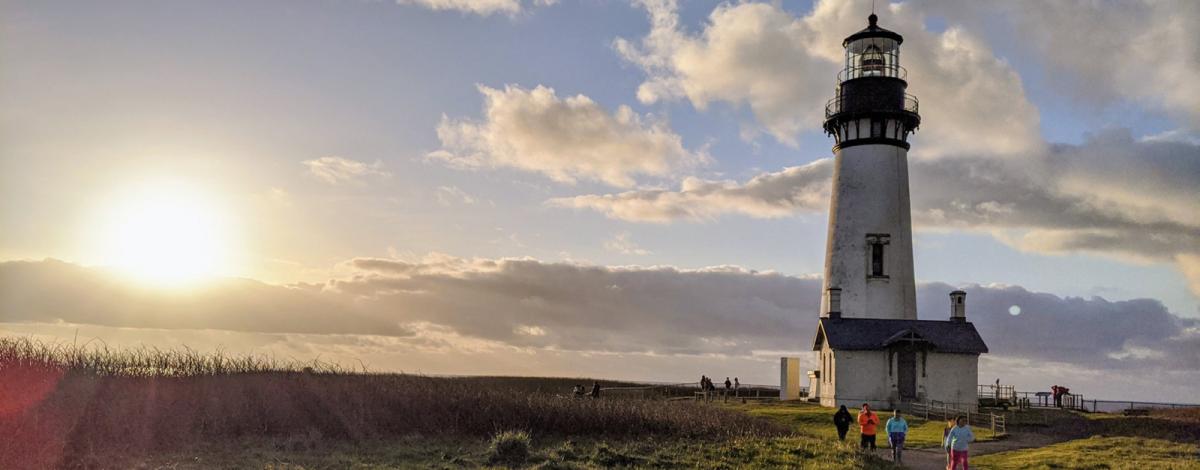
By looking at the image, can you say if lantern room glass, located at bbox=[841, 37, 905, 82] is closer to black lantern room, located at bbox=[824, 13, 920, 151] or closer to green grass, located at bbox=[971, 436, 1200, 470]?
black lantern room, located at bbox=[824, 13, 920, 151]

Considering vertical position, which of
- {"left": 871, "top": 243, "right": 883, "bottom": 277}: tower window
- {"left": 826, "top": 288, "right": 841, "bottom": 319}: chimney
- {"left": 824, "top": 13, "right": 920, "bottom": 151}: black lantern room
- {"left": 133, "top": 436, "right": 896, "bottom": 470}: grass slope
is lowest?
{"left": 133, "top": 436, "right": 896, "bottom": 470}: grass slope

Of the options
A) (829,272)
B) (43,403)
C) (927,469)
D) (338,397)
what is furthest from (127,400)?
(829,272)

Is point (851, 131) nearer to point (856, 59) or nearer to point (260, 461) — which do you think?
point (856, 59)

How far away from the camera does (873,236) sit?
166 ft

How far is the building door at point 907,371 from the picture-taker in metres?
47.6

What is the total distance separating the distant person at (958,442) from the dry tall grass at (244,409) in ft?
36.7

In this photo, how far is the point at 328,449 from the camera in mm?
27906

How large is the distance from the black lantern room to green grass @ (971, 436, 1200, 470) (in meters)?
20.2

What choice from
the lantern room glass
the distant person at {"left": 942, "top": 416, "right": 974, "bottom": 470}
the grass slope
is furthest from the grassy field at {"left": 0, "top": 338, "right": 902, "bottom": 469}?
the lantern room glass

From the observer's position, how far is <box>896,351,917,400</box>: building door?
1875 inches

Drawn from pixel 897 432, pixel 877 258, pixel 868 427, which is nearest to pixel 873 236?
pixel 877 258

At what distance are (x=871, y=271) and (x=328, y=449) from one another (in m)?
31.9

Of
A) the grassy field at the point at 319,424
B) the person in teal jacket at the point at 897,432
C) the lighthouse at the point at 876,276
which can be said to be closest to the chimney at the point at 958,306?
the lighthouse at the point at 876,276

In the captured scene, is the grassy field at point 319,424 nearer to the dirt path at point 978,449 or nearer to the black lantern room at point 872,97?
the dirt path at point 978,449
